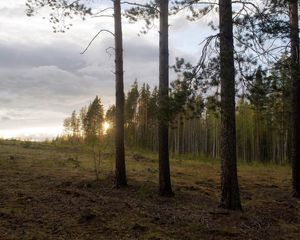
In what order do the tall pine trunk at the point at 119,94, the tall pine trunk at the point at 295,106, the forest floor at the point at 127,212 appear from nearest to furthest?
the forest floor at the point at 127,212 → the tall pine trunk at the point at 295,106 → the tall pine trunk at the point at 119,94

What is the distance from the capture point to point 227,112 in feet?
35.9

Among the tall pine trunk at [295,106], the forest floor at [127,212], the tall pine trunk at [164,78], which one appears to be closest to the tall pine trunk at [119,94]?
the forest floor at [127,212]

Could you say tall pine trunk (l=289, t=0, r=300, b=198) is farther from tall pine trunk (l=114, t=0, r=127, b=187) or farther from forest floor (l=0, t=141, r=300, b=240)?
tall pine trunk (l=114, t=0, r=127, b=187)

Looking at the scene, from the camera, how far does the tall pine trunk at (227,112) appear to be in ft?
35.9

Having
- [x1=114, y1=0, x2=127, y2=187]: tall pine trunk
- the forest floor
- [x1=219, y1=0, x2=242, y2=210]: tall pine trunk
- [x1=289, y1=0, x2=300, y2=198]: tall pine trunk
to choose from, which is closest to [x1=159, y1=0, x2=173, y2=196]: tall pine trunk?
the forest floor

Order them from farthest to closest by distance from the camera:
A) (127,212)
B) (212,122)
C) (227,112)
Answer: (212,122), (227,112), (127,212)

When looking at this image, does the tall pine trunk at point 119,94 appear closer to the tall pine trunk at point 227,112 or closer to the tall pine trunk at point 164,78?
the tall pine trunk at point 164,78

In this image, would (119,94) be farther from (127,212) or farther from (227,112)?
(127,212)

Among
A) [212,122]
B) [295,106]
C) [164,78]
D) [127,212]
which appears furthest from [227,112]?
[212,122]

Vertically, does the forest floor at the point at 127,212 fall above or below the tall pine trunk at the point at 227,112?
below

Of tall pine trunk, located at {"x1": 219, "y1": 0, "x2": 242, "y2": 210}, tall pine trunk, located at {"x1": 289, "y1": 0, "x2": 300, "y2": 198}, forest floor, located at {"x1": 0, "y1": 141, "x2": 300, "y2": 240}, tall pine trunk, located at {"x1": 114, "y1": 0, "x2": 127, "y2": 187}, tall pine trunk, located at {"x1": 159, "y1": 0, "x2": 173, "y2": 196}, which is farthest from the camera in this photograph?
tall pine trunk, located at {"x1": 114, "y1": 0, "x2": 127, "y2": 187}

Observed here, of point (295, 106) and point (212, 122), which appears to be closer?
point (295, 106)

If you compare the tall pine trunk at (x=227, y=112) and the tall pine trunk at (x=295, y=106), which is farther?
the tall pine trunk at (x=295, y=106)

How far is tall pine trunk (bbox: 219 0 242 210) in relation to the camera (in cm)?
1093
